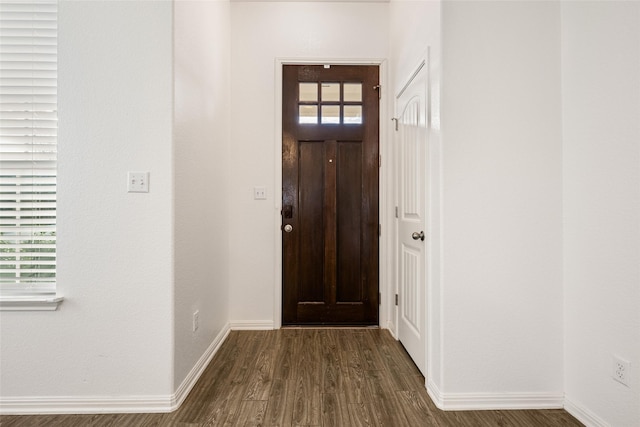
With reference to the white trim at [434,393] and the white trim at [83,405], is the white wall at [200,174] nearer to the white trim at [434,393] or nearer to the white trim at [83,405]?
the white trim at [83,405]

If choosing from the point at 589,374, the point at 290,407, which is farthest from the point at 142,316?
the point at 589,374

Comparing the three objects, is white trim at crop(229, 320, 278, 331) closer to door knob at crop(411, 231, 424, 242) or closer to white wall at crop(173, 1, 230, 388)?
white wall at crop(173, 1, 230, 388)

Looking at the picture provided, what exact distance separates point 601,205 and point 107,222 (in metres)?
2.36

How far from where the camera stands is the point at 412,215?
2434mm

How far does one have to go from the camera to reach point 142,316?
5.90 feet

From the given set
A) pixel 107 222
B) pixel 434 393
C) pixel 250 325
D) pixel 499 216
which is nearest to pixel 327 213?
pixel 250 325

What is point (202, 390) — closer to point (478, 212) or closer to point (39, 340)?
point (39, 340)

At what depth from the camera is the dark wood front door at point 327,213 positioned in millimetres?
3094

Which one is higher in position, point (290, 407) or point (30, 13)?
point (30, 13)

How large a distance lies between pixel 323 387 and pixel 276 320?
3.65 feet

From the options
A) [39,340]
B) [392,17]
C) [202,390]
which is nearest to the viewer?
[39,340]

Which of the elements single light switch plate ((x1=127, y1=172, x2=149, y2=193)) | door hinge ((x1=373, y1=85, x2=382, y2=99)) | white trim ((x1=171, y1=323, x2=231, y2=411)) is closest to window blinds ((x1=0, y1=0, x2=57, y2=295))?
single light switch plate ((x1=127, y1=172, x2=149, y2=193))

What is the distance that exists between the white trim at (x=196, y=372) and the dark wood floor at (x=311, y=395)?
0.12ft

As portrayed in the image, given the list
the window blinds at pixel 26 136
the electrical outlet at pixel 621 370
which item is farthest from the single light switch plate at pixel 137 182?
the electrical outlet at pixel 621 370
